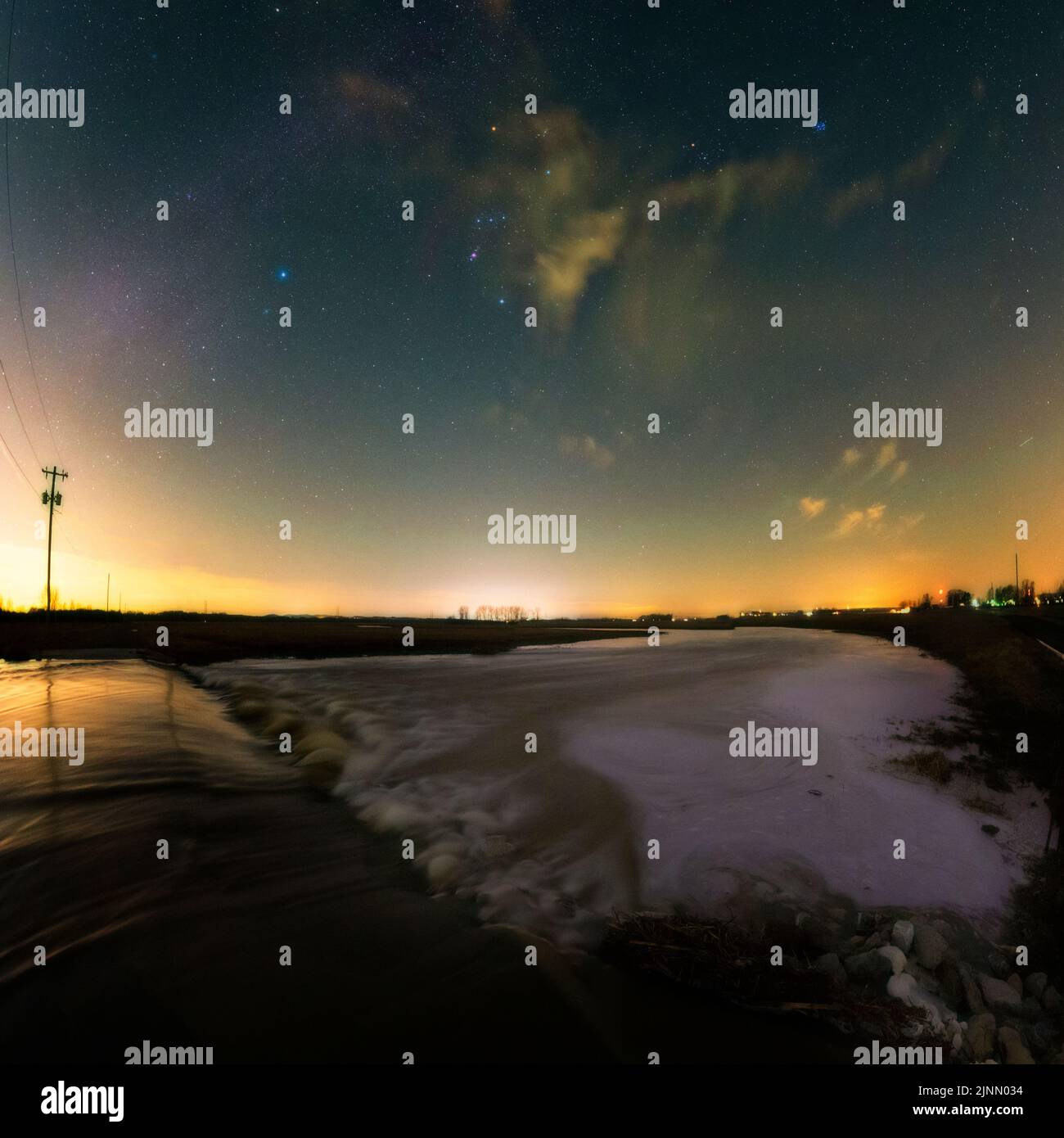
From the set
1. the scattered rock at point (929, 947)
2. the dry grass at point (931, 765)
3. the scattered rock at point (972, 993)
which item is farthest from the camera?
the dry grass at point (931, 765)

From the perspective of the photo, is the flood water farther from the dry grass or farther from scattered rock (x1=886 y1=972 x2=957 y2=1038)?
scattered rock (x1=886 y1=972 x2=957 y2=1038)

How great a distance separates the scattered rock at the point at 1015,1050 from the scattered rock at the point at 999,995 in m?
0.47

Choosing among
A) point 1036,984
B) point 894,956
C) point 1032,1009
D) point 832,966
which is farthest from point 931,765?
point 832,966

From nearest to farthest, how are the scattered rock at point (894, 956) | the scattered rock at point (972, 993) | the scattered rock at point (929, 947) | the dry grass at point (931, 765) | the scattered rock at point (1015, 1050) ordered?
the scattered rock at point (1015, 1050) → the scattered rock at point (972, 993) → the scattered rock at point (894, 956) → the scattered rock at point (929, 947) → the dry grass at point (931, 765)

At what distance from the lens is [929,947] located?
579 centimetres

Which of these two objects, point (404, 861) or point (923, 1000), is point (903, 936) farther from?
point (404, 861)

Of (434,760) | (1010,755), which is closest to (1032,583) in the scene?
(1010,755)

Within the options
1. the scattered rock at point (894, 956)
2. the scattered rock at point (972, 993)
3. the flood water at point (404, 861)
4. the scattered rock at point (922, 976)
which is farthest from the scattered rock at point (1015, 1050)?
the flood water at point (404, 861)

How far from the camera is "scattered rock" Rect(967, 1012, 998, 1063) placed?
15.9 feet

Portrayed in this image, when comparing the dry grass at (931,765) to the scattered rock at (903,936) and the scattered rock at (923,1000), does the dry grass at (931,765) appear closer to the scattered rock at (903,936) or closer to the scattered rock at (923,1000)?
the scattered rock at (903,936)

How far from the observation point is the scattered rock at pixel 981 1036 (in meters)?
4.86

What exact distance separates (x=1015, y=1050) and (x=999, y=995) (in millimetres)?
664
